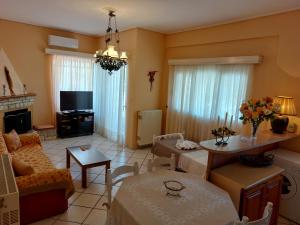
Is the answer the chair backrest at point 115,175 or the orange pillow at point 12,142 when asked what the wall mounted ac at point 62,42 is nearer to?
the orange pillow at point 12,142

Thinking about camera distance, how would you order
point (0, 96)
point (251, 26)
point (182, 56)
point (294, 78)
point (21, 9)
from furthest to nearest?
point (182, 56)
point (0, 96)
point (21, 9)
point (251, 26)
point (294, 78)

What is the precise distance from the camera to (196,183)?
2.01m

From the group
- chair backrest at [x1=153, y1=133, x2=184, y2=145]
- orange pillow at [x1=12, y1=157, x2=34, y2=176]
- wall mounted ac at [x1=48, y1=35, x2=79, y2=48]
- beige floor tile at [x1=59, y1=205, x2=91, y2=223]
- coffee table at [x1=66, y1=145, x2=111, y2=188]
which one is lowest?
beige floor tile at [x1=59, y1=205, x2=91, y2=223]

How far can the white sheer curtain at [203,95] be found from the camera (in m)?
3.73

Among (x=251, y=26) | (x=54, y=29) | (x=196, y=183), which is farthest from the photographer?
(x=54, y=29)

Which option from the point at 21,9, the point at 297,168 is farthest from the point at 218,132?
the point at 21,9

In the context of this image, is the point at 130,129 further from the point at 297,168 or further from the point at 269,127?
the point at 297,168

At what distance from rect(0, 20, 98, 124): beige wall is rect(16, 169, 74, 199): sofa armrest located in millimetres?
3452

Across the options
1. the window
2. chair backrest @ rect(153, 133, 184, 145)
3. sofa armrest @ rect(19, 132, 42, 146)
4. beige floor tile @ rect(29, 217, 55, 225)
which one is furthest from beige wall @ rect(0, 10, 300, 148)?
beige floor tile @ rect(29, 217, 55, 225)

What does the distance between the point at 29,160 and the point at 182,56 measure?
350 centimetres

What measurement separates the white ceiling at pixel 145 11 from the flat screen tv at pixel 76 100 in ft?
5.66

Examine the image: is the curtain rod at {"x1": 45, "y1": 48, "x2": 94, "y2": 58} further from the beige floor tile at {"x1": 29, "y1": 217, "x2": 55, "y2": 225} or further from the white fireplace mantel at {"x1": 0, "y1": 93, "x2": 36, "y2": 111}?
the beige floor tile at {"x1": 29, "y1": 217, "x2": 55, "y2": 225}

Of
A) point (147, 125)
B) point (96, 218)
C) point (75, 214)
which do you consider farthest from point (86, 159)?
point (147, 125)

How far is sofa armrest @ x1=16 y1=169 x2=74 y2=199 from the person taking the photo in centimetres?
228
